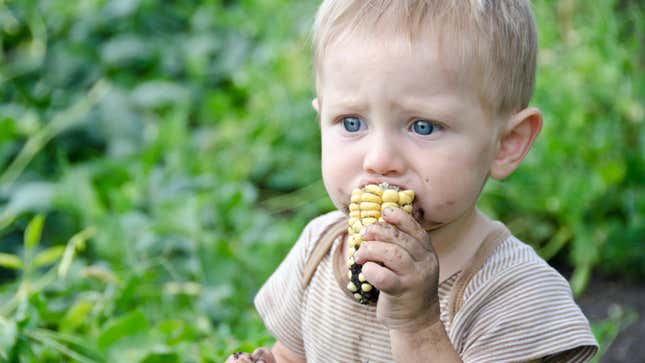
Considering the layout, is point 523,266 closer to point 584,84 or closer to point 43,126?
point 584,84

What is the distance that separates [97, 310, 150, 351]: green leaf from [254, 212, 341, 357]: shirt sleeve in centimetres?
58

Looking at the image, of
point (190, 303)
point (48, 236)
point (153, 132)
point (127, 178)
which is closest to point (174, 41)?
point (153, 132)

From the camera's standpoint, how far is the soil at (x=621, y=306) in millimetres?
3004

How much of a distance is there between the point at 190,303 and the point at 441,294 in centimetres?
139

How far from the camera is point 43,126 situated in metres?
4.03

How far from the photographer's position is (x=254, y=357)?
197 cm

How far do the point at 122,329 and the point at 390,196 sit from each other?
3.93ft

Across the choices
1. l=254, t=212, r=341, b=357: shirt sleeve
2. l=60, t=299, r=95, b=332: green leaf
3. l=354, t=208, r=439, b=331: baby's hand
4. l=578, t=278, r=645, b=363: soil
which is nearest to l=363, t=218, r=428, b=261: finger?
l=354, t=208, r=439, b=331: baby's hand

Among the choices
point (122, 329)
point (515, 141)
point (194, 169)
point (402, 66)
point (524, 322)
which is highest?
point (194, 169)

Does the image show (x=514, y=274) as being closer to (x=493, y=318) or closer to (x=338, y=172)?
(x=493, y=318)

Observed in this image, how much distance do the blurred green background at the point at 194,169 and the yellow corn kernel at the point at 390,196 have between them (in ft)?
2.97

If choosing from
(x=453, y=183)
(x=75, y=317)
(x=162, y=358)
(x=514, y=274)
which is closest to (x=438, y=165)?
(x=453, y=183)

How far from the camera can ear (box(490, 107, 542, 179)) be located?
5.97ft

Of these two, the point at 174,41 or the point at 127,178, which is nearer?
the point at 127,178
